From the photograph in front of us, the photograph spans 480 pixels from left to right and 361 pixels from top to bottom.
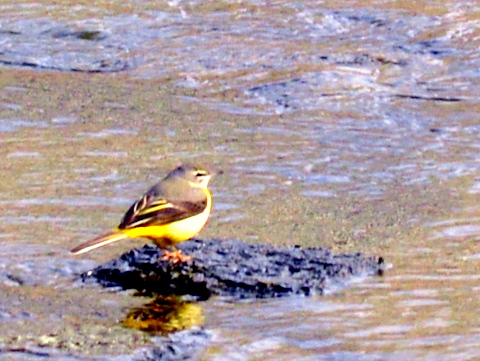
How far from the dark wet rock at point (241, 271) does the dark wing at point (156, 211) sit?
22 centimetres

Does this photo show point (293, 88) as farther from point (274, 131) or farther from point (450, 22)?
point (450, 22)

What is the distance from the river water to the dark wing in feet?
1.33

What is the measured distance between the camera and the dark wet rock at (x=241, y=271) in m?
6.76

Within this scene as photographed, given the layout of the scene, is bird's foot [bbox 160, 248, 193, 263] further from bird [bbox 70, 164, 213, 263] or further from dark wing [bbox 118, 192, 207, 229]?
dark wing [bbox 118, 192, 207, 229]

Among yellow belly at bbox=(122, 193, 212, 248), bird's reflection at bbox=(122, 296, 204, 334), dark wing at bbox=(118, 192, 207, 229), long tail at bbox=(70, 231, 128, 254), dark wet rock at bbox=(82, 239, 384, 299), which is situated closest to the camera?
bird's reflection at bbox=(122, 296, 204, 334)

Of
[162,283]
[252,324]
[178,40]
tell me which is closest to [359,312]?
[252,324]

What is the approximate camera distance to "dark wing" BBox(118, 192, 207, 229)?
7.03 meters

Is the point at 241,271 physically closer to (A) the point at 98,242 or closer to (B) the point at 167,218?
(B) the point at 167,218

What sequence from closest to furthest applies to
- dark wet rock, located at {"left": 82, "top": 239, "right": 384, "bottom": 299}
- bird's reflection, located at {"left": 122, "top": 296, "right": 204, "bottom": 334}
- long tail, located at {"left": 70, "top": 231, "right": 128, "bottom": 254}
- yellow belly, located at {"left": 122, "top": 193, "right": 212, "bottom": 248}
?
bird's reflection, located at {"left": 122, "top": 296, "right": 204, "bottom": 334}
dark wet rock, located at {"left": 82, "top": 239, "right": 384, "bottom": 299}
long tail, located at {"left": 70, "top": 231, "right": 128, "bottom": 254}
yellow belly, located at {"left": 122, "top": 193, "right": 212, "bottom": 248}

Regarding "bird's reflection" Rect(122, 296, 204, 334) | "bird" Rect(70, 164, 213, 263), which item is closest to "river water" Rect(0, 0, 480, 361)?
"bird's reflection" Rect(122, 296, 204, 334)

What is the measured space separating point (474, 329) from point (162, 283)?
1668mm

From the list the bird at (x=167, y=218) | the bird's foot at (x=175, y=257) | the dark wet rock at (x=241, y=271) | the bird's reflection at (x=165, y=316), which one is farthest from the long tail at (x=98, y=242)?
the bird's reflection at (x=165, y=316)

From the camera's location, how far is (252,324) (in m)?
6.31

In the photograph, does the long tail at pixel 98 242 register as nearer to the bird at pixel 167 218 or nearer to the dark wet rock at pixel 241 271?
the bird at pixel 167 218
